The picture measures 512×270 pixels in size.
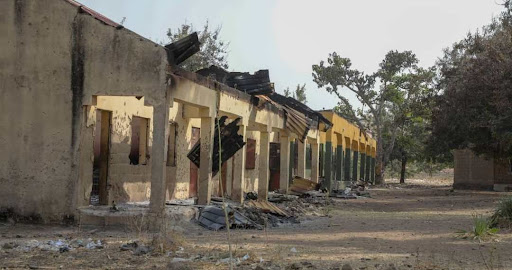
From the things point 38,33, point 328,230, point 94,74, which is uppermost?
point 38,33

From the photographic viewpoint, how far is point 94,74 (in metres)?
11.8

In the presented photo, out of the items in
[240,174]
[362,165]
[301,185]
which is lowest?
[301,185]

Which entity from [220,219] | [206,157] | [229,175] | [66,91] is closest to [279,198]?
[229,175]

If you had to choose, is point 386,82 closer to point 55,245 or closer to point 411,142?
point 411,142

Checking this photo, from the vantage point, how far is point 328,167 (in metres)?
28.1

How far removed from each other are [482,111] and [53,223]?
675 inches

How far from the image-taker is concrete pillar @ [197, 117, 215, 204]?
45.4 ft

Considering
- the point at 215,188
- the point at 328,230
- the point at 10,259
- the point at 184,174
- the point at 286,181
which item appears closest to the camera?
the point at 10,259

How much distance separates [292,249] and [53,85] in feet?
20.1

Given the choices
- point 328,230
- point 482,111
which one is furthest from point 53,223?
point 482,111

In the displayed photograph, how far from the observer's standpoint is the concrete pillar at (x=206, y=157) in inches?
545

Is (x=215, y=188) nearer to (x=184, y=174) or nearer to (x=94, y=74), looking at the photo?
(x=184, y=174)

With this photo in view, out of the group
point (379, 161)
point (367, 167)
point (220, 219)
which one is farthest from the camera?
point (367, 167)

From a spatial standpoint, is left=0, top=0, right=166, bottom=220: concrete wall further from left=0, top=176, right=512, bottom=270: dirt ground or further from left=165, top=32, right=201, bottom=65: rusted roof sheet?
left=0, top=176, right=512, bottom=270: dirt ground
